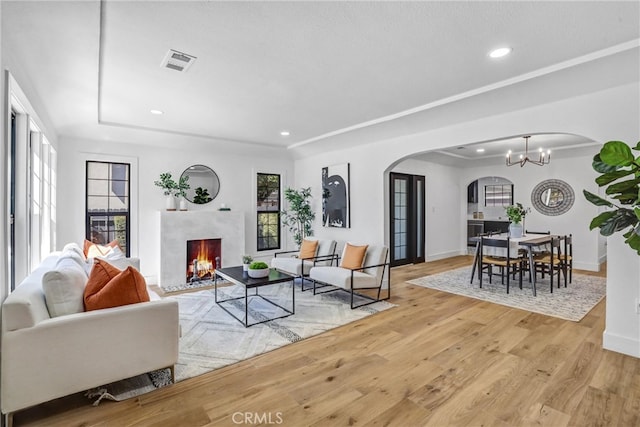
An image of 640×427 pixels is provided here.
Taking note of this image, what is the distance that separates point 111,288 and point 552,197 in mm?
8370

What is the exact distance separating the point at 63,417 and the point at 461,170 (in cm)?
908

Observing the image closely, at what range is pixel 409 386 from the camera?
2.39 meters

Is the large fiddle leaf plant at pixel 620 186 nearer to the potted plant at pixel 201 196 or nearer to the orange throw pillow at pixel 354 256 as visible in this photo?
the orange throw pillow at pixel 354 256

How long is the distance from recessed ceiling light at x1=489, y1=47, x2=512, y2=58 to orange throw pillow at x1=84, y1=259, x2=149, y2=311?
3368 millimetres

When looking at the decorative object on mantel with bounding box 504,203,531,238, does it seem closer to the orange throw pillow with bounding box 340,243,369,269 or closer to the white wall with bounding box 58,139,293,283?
the orange throw pillow with bounding box 340,243,369,269

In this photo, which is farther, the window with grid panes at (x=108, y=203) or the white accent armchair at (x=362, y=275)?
the window with grid panes at (x=108, y=203)

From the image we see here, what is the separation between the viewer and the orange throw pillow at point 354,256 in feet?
15.2

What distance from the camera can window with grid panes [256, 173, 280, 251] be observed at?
685 cm

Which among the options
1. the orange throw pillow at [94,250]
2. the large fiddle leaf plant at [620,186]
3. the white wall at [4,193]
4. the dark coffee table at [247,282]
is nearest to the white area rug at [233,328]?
the dark coffee table at [247,282]

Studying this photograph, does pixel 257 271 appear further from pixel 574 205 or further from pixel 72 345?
pixel 574 205

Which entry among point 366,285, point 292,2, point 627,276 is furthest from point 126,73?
point 627,276

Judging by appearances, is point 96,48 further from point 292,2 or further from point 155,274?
point 155,274

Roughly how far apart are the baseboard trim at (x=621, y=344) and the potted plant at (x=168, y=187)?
6081 mm

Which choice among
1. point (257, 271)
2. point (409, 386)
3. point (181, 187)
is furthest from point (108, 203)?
point (409, 386)
